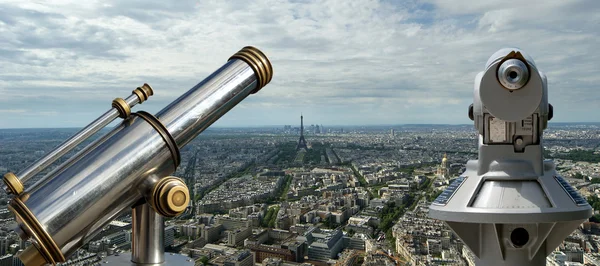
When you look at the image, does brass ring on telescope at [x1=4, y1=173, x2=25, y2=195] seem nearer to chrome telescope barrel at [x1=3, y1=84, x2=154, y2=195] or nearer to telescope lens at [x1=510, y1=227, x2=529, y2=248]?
chrome telescope barrel at [x1=3, y1=84, x2=154, y2=195]

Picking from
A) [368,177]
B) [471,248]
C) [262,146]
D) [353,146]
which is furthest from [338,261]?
[353,146]

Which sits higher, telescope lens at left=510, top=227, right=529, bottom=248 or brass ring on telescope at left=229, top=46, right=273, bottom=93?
brass ring on telescope at left=229, top=46, right=273, bottom=93

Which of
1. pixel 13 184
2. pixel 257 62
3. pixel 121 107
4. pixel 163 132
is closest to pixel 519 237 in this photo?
pixel 257 62

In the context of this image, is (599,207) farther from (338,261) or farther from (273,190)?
(273,190)

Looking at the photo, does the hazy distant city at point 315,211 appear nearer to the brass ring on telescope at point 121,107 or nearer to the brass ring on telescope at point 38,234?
the brass ring on telescope at point 38,234

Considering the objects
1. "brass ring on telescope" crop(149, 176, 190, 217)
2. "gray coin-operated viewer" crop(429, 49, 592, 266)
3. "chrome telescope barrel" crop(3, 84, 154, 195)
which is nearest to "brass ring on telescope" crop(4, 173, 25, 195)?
"chrome telescope barrel" crop(3, 84, 154, 195)

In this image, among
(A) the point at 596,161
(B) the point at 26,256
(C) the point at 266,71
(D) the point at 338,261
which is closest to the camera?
(B) the point at 26,256
